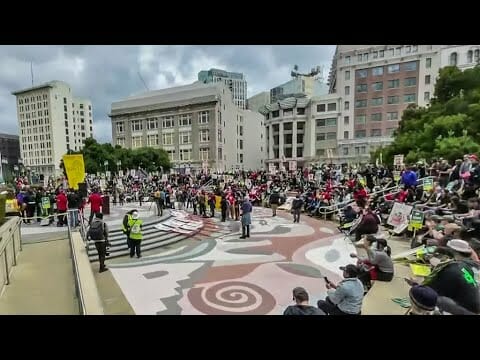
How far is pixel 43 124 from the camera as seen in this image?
3681 inches

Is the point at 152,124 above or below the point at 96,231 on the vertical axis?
above

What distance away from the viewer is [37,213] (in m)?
14.4

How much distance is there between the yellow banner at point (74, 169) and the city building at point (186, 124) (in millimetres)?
44335

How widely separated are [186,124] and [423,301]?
201 feet

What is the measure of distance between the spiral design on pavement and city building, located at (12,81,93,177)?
101 metres

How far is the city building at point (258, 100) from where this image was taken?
330ft

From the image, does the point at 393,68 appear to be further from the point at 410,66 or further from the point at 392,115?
the point at 392,115

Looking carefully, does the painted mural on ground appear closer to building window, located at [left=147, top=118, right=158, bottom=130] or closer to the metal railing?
the metal railing

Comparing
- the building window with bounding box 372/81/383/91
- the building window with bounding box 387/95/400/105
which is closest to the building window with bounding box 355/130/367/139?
the building window with bounding box 387/95/400/105

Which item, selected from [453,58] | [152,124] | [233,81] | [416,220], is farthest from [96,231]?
[233,81]

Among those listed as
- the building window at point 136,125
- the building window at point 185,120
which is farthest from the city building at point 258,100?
the building window at point 136,125

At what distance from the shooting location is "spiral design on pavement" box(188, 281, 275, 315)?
6.30 meters

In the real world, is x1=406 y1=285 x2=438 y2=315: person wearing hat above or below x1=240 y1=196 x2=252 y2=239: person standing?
above
